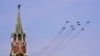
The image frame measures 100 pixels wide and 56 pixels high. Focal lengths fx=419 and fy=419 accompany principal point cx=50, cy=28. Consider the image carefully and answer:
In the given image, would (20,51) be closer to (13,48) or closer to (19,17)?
(13,48)

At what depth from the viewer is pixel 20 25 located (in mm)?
142000

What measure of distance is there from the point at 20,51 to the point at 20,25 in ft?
36.7

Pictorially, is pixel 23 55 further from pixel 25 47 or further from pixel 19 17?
pixel 19 17

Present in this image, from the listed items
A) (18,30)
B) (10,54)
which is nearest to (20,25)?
(18,30)

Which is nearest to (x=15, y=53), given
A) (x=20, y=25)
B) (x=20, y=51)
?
(x=20, y=51)

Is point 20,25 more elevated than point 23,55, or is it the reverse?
point 20,25

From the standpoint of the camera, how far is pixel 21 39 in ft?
450

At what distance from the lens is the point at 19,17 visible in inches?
5640

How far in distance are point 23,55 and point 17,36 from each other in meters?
7.24

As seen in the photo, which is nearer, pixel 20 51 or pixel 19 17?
pixel 20 51

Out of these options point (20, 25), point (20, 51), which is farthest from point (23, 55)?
point (20, 25)

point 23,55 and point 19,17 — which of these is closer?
point 23,55

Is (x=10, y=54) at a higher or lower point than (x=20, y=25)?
lower

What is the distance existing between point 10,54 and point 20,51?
14.2 ft
